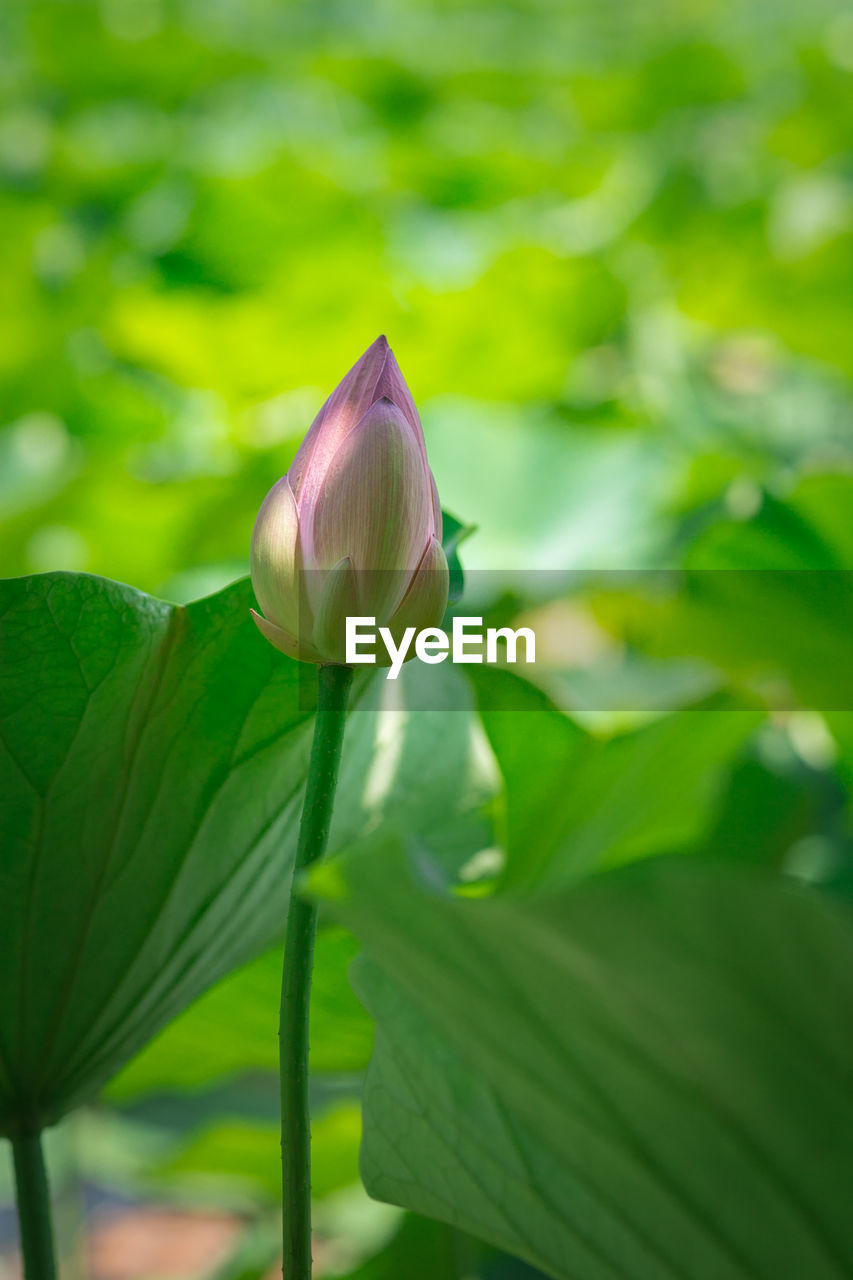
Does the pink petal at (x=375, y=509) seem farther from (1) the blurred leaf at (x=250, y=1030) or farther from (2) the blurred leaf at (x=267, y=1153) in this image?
(2) the blurred leaf at (x=267, y=1153)

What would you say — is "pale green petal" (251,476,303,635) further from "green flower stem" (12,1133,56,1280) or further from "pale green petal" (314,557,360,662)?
"green flower stem" (12,1133,56,1280)

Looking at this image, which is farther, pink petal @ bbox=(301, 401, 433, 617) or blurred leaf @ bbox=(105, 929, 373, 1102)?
blurred leaf @ bbox=(105, 929, 373, 1102)

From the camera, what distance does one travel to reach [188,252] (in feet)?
4.34

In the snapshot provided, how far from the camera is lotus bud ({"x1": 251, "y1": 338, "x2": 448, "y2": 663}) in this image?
8.9 inches

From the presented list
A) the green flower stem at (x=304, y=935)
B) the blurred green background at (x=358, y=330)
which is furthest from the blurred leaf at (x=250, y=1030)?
the green flower stem at (x=304, y=935)

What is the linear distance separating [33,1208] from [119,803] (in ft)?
0.34

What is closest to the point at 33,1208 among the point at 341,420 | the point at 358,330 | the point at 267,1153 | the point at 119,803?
the point at 119,803

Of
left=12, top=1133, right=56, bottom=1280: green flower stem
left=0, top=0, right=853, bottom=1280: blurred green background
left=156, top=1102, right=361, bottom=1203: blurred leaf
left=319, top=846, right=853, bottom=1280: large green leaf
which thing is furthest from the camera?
left=0, top=0, right=853, bottom=1280: blurred green background

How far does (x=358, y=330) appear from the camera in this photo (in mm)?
1203

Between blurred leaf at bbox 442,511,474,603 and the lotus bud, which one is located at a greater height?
blurred leaf at bbox 442,511,474,603

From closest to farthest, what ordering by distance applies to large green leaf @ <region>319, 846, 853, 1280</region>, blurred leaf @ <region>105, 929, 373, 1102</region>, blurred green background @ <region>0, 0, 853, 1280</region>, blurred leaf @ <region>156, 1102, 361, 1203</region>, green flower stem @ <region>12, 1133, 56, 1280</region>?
large green leaf @ <region>319, 846, 853, 1280</region>, green flower stem @ <region>12, 1133, 56, 1280</region>, blurred leaf @ <region>105, 929, 373, 1102</region>, blurred leaf @ <region>156, 1102, 361, 1203</region>, blurred green background @ <region>0, 0, 853, 1280</region>

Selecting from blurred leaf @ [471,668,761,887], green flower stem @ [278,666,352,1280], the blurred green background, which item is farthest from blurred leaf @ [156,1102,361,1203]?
green flower stem @ [278,666,352,1280]

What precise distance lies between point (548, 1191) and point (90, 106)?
6.42 feet

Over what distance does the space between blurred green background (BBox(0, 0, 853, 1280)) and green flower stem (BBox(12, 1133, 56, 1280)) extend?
133mm
